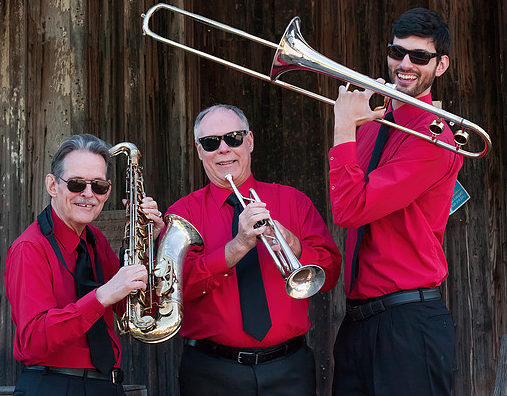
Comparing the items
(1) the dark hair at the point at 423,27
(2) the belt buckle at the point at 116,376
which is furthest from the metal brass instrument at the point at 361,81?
(2) the belt buckle at the point at 116,376

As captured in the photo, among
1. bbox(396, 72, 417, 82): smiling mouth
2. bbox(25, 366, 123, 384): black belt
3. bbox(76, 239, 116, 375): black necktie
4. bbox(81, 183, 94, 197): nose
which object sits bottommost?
bbox(25, 366, 123, 384): black belt

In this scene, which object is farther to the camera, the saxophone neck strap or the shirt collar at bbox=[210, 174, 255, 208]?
the shirt collar at bbox=[210, 174, 255, 208]

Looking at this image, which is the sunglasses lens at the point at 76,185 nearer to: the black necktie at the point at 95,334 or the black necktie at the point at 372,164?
the black necktie at the point at 95,334

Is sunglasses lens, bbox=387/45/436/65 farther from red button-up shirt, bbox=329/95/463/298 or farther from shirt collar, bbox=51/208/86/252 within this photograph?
shirt collar, bbox=51/208/86/252

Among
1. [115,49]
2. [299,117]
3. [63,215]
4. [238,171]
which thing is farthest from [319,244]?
[115,49]

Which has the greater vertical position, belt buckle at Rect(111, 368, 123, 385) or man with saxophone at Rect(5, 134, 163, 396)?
man with saxophone at Rect(5, 134, 163, 396)

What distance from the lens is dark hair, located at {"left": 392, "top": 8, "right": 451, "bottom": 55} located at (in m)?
3.20

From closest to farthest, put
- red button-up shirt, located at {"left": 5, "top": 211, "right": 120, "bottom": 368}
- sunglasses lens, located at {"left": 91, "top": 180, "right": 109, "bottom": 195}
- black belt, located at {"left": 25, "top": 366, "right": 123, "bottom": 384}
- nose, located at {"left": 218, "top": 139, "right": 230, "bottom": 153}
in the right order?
red button-up shirt, located at {"left": 5, "top": 211, "right": 120, "bottom": 368}, black belt, located at {"left": 25, "top": 366, "right": 123, "bottom": 384}, sunglasses lens, located at {"left": 91, "top": 180, "right": 109, "bottom": 195}, nose, located at {"left": 218, "top": 139, "right": 230, "bottom": 153}

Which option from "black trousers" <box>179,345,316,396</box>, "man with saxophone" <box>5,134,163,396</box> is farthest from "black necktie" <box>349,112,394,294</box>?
"man with saxophone" <box>5,134,163,396</box>

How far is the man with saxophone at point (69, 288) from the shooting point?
2.94m

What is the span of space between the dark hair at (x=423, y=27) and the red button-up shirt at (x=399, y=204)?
268mm

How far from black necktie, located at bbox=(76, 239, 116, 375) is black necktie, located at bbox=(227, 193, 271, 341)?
613mm

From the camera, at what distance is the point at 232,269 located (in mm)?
3412

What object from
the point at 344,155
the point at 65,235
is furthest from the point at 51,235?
the point at 344,155
